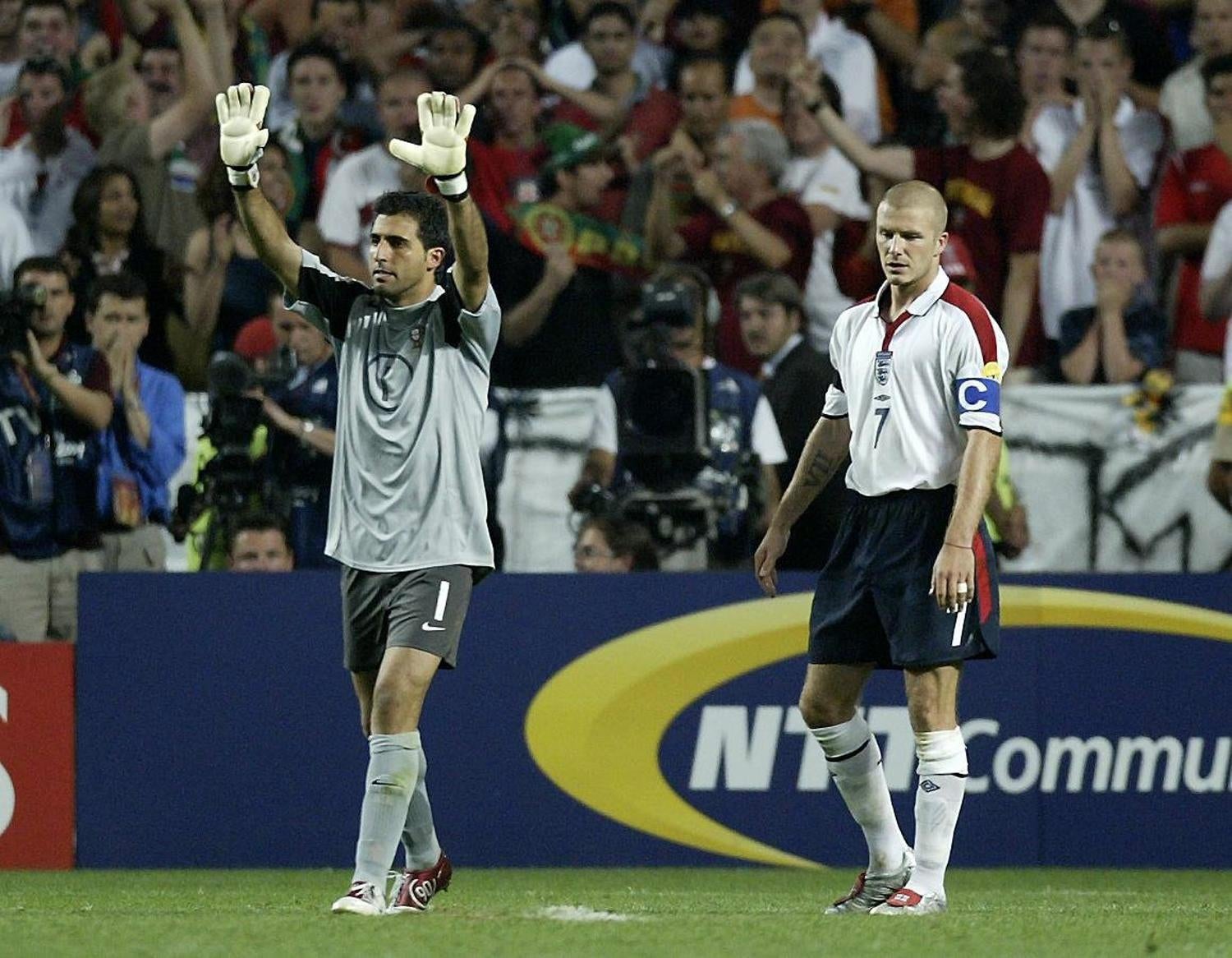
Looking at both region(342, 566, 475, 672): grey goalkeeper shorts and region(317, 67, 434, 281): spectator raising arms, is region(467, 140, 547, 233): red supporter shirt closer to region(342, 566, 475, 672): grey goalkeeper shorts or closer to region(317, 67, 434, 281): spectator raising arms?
region(317, 67, 434, 281): spectator raising arms

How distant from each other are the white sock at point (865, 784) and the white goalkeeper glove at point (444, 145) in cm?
201

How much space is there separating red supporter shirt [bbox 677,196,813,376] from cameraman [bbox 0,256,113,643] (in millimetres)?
3276

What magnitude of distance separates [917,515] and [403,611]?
155cm

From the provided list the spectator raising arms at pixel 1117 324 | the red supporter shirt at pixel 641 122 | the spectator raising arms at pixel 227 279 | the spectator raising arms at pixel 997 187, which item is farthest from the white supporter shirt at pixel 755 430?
the spectator raising arms at pixel 227 279

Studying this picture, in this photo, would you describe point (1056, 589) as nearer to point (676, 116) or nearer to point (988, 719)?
point (988, 719)

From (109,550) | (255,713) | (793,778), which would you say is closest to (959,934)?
(793,778)

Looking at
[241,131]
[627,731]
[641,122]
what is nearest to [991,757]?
[627,731]

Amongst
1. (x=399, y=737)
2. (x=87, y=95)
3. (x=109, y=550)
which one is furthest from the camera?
(x=87, y=95)

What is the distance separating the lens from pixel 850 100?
12086 millimetres

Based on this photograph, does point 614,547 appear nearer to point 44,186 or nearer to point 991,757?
point 991,757

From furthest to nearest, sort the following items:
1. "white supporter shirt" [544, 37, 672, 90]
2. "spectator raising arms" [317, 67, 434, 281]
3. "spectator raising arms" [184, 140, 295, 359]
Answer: "white supporter shirt" [544, 37, 672, 90] → "spectator raising arms" [317, 67, 434, 281] → "spectator raising arms" [184, 140, 295, 359]

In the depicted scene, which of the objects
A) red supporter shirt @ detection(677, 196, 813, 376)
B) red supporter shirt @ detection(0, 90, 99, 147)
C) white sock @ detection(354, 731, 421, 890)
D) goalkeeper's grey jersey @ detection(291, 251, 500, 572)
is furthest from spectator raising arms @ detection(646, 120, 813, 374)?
white sock @ detection(354, 731, 421, 890)

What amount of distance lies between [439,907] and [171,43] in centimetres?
704

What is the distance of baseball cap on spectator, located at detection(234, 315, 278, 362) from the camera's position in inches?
423
